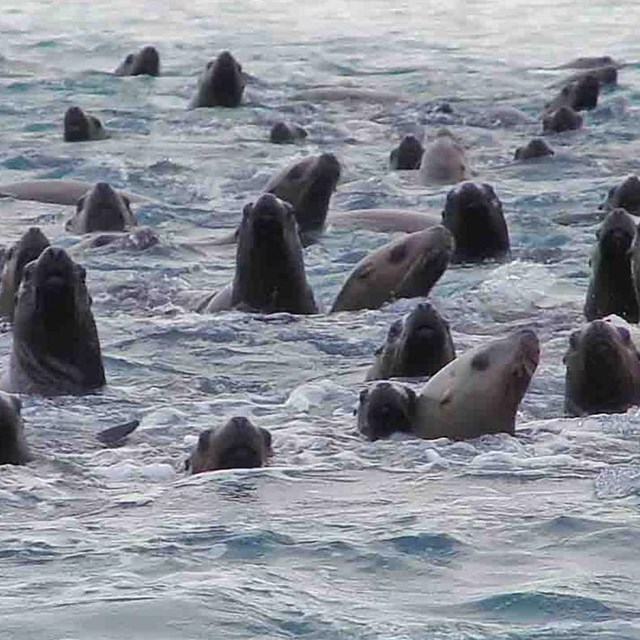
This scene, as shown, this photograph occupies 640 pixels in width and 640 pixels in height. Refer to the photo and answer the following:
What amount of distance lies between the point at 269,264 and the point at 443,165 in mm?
6450

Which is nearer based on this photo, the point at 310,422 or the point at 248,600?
the point at 248,600

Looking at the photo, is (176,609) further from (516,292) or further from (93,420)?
(516,292)

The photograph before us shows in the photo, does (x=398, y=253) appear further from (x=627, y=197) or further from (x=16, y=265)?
(x=627, y=197)

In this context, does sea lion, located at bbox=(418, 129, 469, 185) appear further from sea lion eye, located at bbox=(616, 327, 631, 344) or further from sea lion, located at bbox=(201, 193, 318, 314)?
sea lion eye, located at bbox=(616, 327, 631, 344)

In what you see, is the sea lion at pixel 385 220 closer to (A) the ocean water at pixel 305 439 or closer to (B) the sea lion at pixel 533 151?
(A) the ocean water at pixel 305 439

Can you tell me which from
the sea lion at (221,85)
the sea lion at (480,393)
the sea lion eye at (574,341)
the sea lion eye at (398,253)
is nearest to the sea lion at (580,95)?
the sea lion at (221,85)

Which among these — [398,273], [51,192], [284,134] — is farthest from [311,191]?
[284,134]

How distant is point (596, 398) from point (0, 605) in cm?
424

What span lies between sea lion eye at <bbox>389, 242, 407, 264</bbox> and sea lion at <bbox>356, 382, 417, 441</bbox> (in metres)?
3.81

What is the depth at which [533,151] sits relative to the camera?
21234mm

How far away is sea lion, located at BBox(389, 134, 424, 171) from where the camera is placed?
20.8m

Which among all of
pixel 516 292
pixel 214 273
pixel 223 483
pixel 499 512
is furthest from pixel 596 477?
pixel 214 273

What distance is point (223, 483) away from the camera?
9562 mm

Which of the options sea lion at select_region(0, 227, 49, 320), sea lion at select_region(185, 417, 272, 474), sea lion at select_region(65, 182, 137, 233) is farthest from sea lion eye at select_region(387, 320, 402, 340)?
sea lion at select_region(65, 182, 137, 233)
